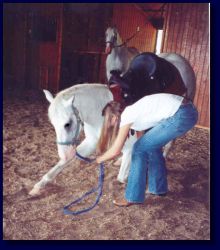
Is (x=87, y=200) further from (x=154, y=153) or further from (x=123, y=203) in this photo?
(x=154, y=153)

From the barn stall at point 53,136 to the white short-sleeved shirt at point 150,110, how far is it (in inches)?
27.3

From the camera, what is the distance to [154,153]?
6.82 ft

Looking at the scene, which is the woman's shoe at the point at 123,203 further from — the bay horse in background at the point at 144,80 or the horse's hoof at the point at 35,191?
the bay horse in background at the point at 144,80

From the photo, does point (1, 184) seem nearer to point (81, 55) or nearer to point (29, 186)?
point (29, 186)

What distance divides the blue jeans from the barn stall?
6.2 inches

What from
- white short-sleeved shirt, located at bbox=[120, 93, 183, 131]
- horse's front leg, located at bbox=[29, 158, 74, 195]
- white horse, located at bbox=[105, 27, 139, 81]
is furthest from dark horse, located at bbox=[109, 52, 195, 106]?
white horse, located at bbox=[105, 27, 139, 81]

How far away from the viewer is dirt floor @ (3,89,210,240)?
1.97m

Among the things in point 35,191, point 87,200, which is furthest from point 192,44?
point 35,191

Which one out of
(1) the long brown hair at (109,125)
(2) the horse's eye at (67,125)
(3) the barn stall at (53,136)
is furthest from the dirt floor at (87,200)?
(2) the horse's eye at (67,125)

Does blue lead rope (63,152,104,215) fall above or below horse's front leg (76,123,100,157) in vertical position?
below

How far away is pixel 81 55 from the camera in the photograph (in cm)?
334

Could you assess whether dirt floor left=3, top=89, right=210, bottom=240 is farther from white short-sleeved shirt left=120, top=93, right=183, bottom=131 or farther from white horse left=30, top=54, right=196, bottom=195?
white short-sleeved shirt left=120, top=93, right=183, bottom=131

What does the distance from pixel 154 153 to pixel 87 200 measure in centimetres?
65

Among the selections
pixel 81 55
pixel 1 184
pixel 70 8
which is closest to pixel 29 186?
pixel 1 184
